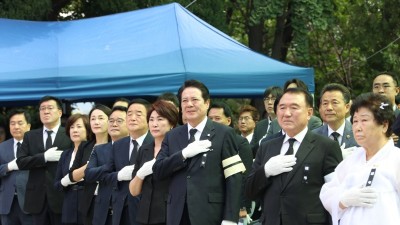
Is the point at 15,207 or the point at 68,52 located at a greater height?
the point at 68,52

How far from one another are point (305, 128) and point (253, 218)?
293 cm

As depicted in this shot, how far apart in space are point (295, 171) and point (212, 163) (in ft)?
3.00

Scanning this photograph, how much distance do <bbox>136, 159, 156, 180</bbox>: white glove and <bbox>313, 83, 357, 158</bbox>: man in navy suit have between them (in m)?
1.53

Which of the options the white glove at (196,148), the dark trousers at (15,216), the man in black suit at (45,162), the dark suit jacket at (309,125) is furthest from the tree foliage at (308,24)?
the white glove at (196,148)

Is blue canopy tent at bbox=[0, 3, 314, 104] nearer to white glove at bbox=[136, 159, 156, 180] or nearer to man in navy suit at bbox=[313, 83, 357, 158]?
white glove at bbox=[136, 159, 156, 180]

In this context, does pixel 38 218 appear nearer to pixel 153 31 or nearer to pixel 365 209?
pixel 153 31

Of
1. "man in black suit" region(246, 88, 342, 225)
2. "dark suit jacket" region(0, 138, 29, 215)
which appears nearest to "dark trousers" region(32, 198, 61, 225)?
"dark suit jacket" region(0, 138, 29, 215)

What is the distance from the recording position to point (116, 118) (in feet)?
27.4

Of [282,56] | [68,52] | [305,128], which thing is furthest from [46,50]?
[282,56]

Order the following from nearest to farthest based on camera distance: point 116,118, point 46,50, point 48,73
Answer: point 116,118 → point 48,73 → point 46,50

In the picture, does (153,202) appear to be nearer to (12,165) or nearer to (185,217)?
(185,217)

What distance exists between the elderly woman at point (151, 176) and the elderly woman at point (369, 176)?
6.61ft

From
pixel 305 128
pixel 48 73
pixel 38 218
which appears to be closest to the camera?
pixel 305 128

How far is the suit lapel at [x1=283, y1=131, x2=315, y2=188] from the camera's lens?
5.95 m
